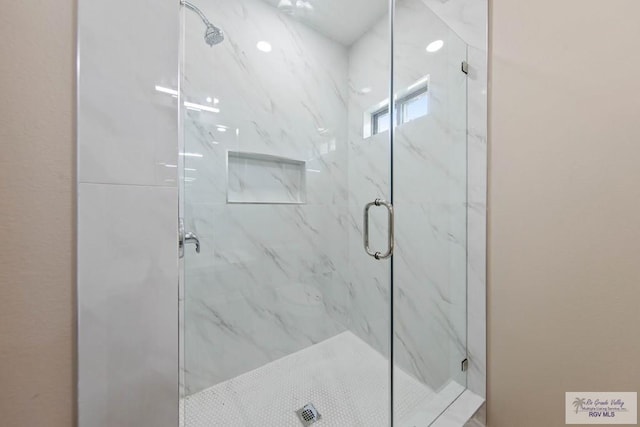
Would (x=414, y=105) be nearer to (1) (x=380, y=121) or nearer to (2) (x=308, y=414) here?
(1) (x=380, y=121)

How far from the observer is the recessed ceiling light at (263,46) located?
172 cm

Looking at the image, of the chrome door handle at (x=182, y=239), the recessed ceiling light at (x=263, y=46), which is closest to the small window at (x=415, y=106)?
the recessed ceiling light at (x=263, y=46)

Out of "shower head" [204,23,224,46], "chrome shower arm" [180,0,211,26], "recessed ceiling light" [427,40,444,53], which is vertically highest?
"chrome shower arm" [180,0,211,26]

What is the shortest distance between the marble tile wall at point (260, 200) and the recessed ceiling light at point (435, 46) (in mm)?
844

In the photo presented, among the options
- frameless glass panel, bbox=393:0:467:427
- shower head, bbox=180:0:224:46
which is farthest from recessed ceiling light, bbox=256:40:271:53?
frameless glass panel, bbox=393:0:467:427

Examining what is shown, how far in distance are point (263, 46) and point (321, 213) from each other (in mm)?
1253

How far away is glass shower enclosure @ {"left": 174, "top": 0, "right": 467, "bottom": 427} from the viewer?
1.37m

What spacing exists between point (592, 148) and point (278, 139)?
1609 mm

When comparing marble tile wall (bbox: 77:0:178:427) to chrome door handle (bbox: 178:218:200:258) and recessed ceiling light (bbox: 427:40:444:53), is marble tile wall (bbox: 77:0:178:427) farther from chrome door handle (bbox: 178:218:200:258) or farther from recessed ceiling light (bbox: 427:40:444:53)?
recessed ceiling light (bbox: 427:40:444:53)

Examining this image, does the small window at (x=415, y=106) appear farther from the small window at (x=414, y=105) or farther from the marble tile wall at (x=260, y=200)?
the marble tile wall at (x=260, y=200)

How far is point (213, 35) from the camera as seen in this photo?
148cm

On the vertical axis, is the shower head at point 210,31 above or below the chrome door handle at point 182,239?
above

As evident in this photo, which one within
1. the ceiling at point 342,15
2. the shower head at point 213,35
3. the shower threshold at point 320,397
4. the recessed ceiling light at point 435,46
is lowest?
the shower threshold at point 320,397

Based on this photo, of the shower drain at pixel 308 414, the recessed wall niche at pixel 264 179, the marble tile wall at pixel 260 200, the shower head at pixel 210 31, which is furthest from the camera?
the recessed wall niche at pixel 264 179
